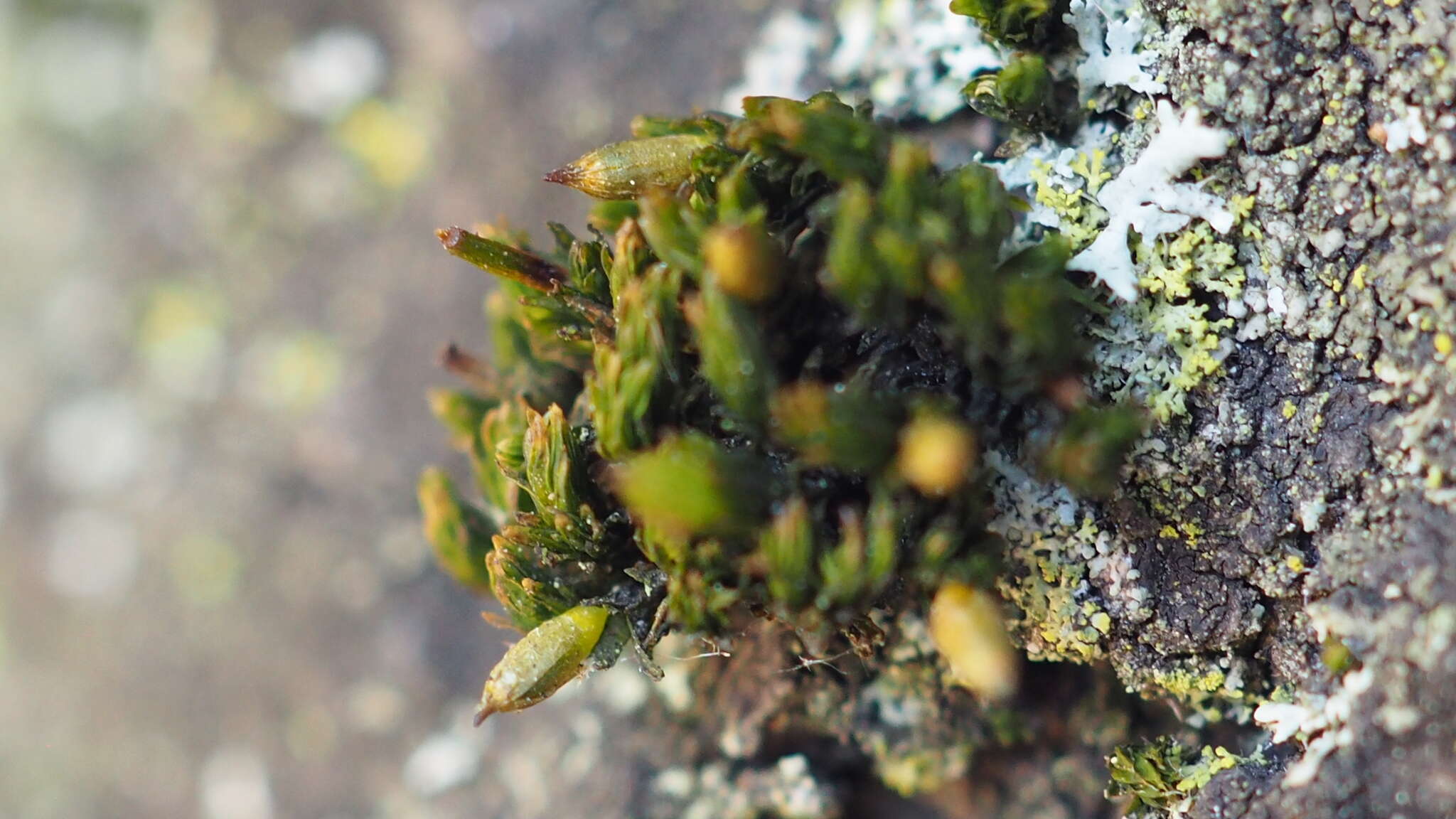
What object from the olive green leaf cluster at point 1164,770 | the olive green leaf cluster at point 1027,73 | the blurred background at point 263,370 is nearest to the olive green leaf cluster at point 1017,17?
the olive green leaf cluster at point 1027,73

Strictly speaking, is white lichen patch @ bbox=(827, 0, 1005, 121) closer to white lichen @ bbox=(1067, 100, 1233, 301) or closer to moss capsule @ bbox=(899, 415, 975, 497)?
white lichen @ bbox=(1067, 100, 1233, 301)

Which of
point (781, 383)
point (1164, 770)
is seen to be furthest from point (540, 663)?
point (1164, 770)

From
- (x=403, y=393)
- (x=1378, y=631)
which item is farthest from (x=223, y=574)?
(x=1378, y=631)

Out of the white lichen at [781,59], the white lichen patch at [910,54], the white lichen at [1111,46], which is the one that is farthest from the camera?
the white lichen at [781,59]

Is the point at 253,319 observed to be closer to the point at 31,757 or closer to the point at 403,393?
the point at 403,393

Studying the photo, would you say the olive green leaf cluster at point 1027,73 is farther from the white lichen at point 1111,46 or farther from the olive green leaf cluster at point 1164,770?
the olive green leaf cluster at point 1164,770

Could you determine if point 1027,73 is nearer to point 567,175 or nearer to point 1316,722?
point 567,175
